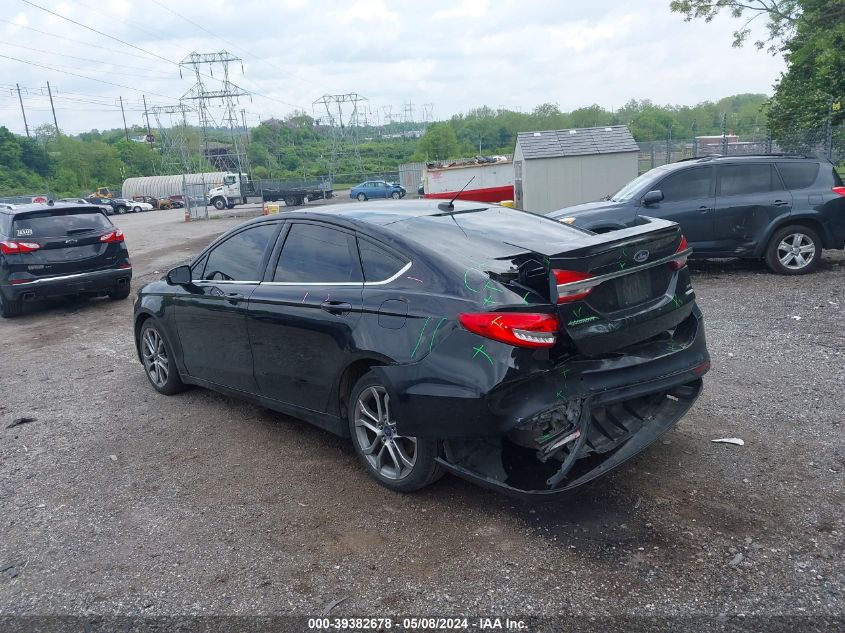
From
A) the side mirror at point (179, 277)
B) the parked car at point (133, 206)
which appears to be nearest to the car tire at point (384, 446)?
the side mirror at point (179, 277)

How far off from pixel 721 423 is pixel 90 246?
945 centimetres

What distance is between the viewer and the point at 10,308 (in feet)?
34.8

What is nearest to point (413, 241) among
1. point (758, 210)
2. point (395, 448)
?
point (395, 448)

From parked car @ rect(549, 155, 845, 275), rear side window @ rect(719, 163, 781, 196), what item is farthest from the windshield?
rear side window @ rect(719, 163, 781, 196)

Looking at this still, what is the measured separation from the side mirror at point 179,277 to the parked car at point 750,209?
18.7 ft

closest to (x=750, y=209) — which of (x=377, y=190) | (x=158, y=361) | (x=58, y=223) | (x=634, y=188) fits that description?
(x=634, y=188)

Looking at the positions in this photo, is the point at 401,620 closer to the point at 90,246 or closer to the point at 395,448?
the point at 395,448

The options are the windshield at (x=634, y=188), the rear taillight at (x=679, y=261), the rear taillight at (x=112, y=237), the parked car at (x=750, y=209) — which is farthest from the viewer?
the rear taillight at (x=112, y=237)

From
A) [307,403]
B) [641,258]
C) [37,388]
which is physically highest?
[641,258]

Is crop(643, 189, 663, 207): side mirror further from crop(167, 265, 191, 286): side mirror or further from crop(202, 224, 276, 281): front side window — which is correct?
crop(167, 265, 191, 286): side mirror

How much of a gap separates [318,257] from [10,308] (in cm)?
837

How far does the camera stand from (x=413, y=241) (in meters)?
3.97

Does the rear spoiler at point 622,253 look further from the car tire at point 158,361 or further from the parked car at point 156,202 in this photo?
the parked car at point 156,202

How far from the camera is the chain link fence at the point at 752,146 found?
56.3ft
